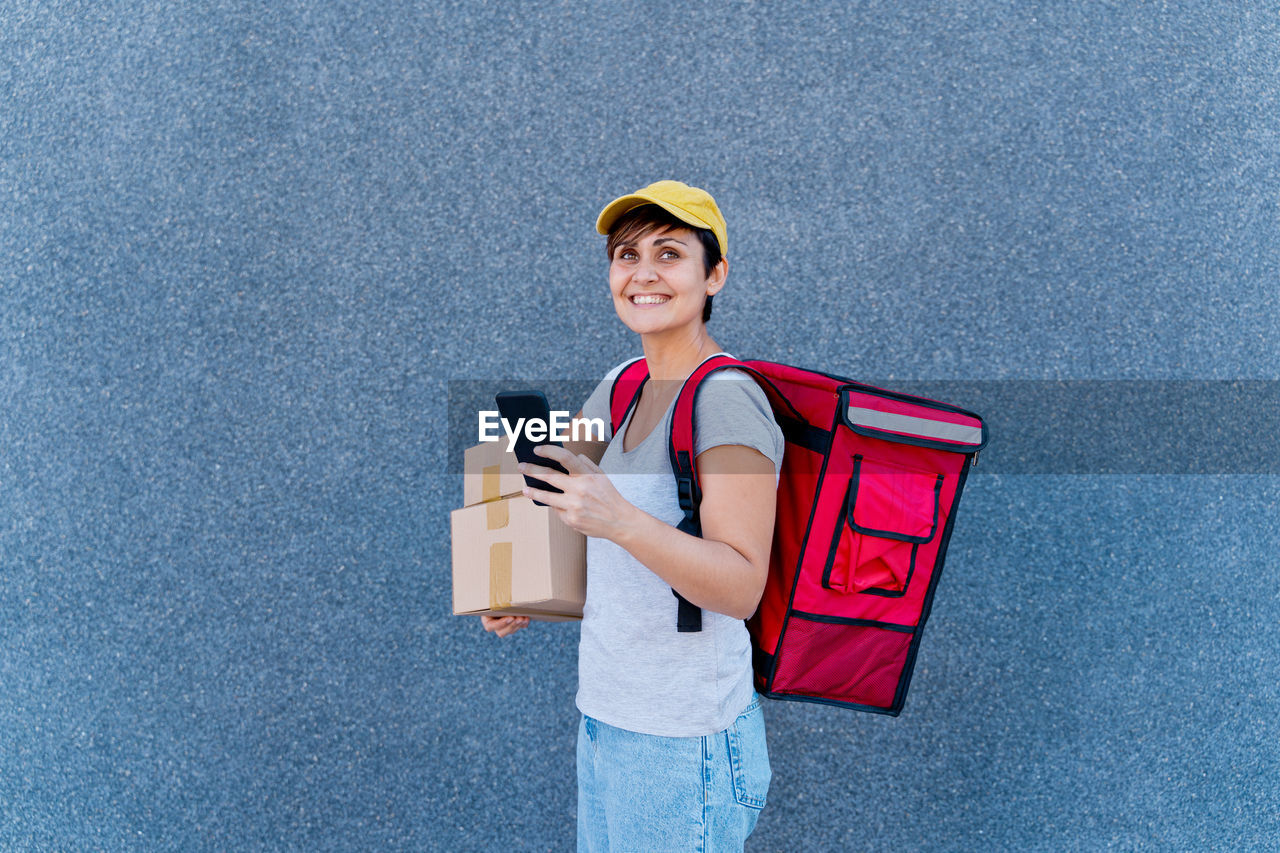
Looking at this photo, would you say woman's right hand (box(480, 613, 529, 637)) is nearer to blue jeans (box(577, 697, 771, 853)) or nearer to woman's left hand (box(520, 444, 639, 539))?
blue jeans (box(577, 697, 771, 853))

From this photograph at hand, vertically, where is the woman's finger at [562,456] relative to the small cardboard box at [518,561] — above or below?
above

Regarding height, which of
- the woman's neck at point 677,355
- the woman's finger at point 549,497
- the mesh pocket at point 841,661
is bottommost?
the mesh pocket at point 841,661

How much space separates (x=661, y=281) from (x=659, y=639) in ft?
1.69

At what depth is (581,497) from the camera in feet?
2.69

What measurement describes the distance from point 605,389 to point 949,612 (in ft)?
3.80

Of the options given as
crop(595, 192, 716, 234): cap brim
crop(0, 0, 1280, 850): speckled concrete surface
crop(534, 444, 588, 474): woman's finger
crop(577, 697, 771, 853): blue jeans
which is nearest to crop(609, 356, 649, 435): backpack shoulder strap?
crop(595, 192, 716, 234): cap brim

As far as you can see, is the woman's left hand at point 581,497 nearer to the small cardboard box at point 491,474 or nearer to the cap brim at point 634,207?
the small cardboard box at point 491,474

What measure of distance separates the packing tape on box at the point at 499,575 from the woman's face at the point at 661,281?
408 mm

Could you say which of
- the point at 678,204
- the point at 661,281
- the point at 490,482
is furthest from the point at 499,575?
the point at 678,204

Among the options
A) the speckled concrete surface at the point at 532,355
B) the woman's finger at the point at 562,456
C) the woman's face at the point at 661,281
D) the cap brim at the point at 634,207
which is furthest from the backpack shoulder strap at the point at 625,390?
the speckled concrete surface at the point at 532,355

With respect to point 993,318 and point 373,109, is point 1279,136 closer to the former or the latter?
point 993,318

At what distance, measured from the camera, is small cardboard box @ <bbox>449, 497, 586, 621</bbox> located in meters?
1.07

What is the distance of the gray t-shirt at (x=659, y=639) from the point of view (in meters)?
0.97
